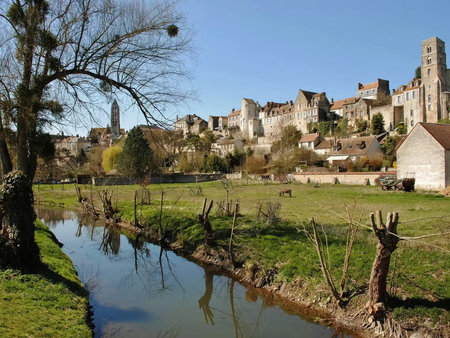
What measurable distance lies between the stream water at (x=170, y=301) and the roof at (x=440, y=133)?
2398 cm

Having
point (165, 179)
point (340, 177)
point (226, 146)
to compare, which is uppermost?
point (226, 146)

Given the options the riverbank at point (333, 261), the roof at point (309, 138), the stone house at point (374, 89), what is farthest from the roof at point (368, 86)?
the riverbank at point (333, 261)

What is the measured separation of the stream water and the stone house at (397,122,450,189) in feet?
76.9

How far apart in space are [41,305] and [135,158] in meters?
46.3

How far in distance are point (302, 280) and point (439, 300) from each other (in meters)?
3.43

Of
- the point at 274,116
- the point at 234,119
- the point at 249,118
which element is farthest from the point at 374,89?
the point at 234,119

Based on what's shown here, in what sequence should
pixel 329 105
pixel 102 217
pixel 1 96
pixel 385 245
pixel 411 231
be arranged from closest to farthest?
pixel 385 245 < pixel 1 96 < pixel 411 231 < pixel 102 217 < pixel 329 105

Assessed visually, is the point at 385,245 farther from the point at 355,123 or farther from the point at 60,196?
the point at 355,123

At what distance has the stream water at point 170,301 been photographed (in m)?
8.43

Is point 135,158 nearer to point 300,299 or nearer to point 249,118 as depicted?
point 300,299

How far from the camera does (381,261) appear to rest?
24.9 feet

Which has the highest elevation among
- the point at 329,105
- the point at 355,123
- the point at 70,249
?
the point at 329,105

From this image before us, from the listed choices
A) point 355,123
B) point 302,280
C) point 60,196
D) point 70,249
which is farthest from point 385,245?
point 355,123

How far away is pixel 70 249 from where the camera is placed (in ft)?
55.2
